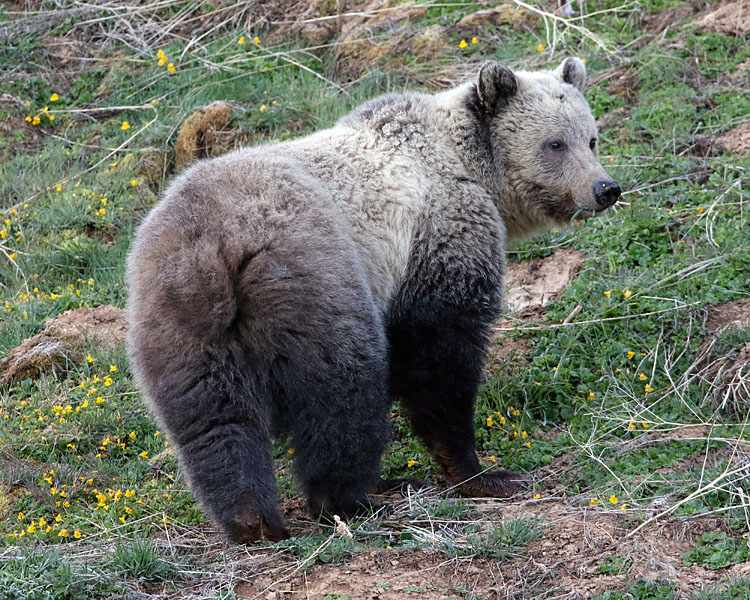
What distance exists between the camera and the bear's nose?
222 inches

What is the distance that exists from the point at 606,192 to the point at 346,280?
6.70 feet

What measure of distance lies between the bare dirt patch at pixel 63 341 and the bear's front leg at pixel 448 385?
249cm

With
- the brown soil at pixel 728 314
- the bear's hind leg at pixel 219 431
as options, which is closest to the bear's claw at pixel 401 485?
the bear's hind leg at pixel 219 431

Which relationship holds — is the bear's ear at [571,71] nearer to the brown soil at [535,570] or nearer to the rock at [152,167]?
the brown soil at [535,570]

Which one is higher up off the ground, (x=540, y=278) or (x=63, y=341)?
(x=63, y=341)

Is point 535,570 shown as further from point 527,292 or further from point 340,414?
point 527,292

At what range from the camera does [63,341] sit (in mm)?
6609

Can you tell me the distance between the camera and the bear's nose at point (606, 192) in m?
5.63

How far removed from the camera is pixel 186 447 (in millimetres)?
4203

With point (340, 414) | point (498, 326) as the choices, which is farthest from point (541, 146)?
point (340, 414)

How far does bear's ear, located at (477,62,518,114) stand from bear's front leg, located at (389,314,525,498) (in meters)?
1.44

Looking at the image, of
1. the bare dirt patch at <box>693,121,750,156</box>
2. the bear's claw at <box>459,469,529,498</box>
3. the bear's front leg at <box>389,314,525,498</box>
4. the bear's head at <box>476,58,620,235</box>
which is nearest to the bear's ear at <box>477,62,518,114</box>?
the bear's head at <box>476,58,620,235</box>

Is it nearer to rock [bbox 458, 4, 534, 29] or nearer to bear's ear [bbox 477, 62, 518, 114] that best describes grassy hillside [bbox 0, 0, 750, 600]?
rock [bbox 458, 4, 534, 29]

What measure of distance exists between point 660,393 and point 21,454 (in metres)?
4.03
